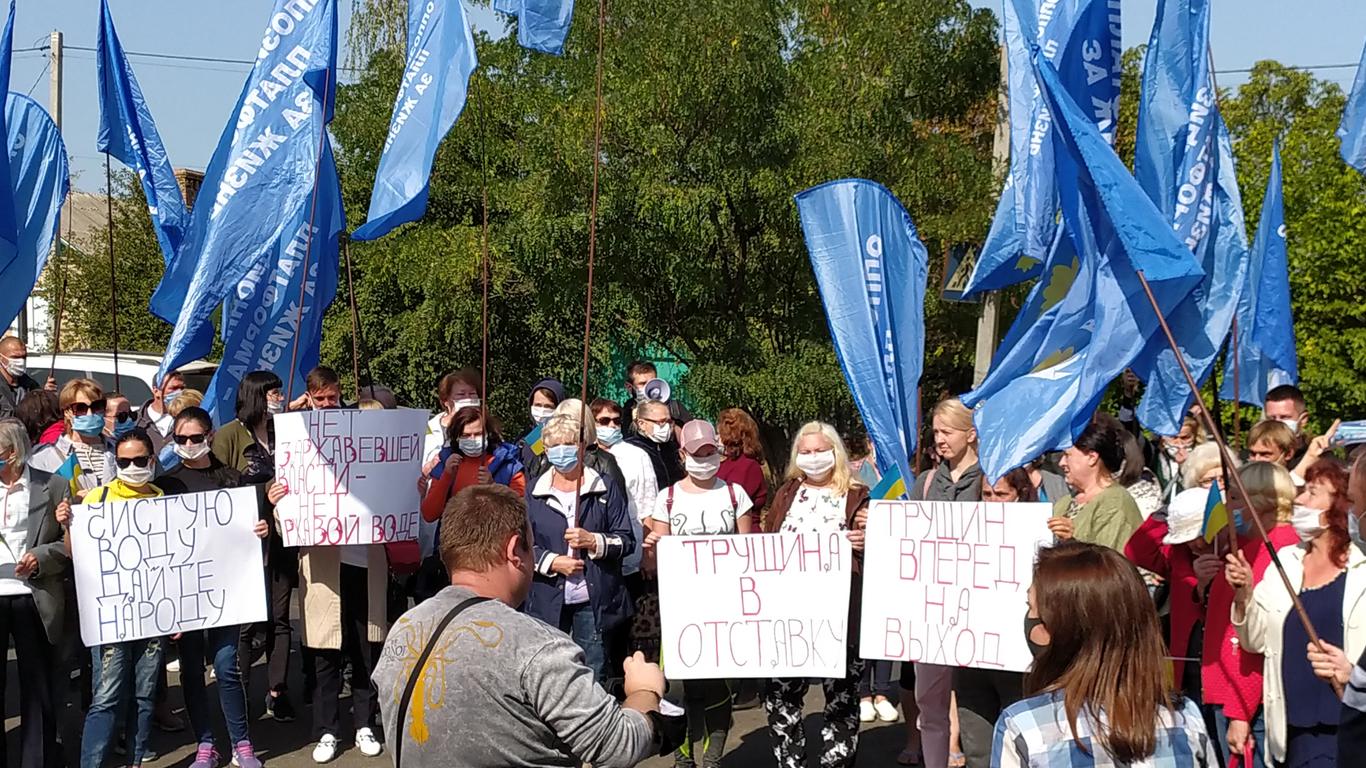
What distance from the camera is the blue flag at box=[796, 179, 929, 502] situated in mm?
6992

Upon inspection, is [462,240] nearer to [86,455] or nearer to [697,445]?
[86,455]

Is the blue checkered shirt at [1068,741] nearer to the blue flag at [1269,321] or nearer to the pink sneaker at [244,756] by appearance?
the pink sneaker at [244,756]

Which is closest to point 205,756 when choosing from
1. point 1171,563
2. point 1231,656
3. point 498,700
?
point 498,700

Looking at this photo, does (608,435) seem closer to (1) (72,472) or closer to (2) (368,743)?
(2) (368,743)

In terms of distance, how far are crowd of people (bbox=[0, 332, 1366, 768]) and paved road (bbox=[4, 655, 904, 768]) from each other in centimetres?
11

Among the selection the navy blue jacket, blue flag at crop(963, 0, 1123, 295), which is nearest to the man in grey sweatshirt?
the navy blue jacket

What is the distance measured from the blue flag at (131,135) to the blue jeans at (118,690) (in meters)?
3.05

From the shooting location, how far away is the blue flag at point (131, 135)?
29.6ft

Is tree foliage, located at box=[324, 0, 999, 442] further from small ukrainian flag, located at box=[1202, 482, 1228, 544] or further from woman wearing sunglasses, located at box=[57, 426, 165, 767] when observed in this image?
small ukrainian flag, located at box=[1202, 482, 1228, 544]

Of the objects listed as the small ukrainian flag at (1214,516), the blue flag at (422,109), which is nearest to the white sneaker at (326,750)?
the blue flag at (422,109)

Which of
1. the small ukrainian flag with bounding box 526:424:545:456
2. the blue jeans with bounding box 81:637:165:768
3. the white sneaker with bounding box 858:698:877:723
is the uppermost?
the small ukrainian flag with bounding box 526:424:545:456

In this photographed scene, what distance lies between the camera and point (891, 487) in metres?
6.94

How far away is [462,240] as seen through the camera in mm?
17203

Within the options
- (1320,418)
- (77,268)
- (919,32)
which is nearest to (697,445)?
(919,32)
